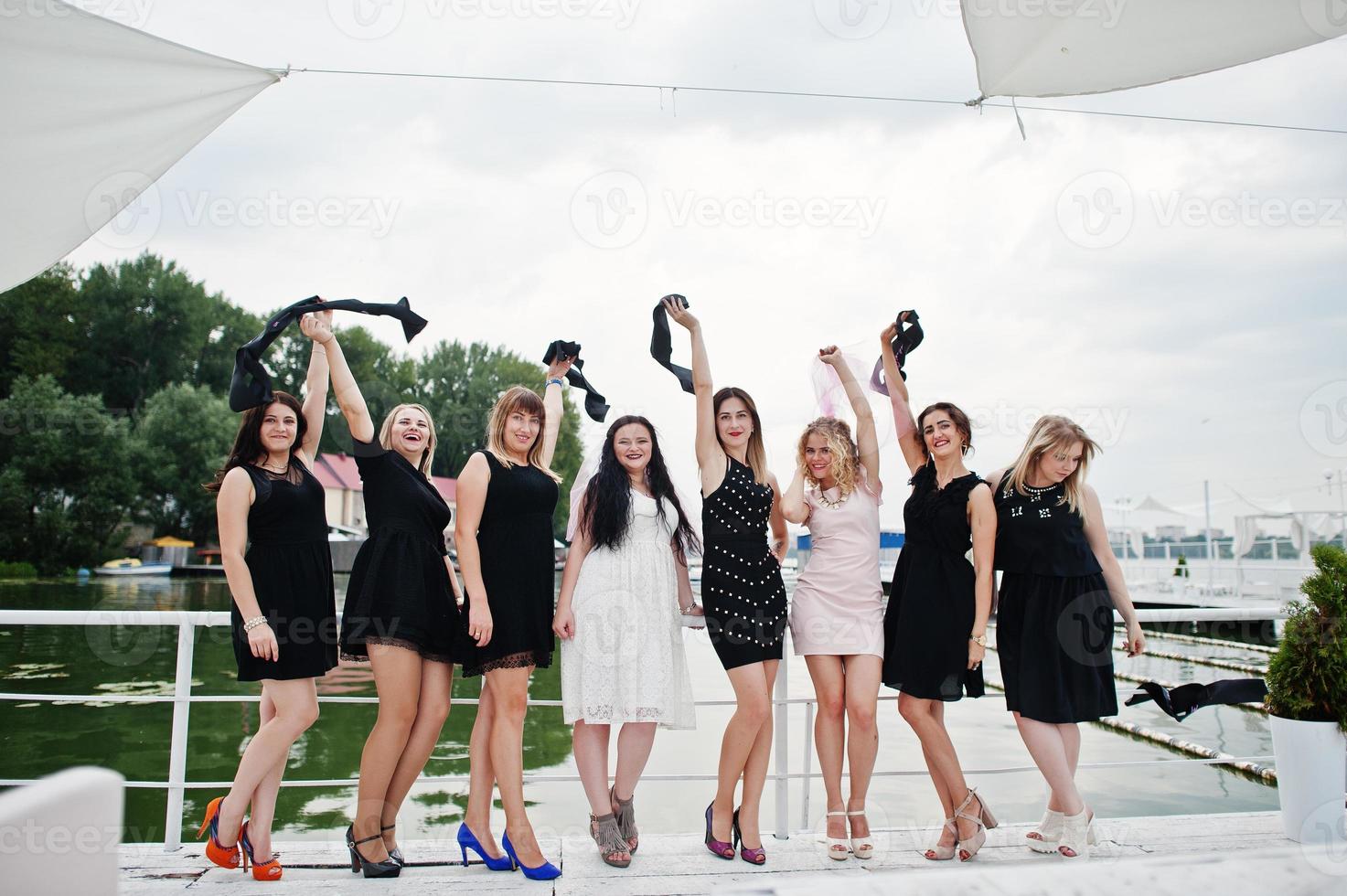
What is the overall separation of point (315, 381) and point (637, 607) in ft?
4.81

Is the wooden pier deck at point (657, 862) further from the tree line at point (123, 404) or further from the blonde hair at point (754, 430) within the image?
the tree line at point (123, 404)

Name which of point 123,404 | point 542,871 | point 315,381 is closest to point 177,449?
point 123,404

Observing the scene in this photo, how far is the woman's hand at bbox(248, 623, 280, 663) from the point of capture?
279 cm

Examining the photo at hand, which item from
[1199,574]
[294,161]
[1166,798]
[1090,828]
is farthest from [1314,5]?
[1199,574]

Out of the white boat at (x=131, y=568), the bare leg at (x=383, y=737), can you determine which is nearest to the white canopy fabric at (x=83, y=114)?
the bare leg at (x=383, y=737)

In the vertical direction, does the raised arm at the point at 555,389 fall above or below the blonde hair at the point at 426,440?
above

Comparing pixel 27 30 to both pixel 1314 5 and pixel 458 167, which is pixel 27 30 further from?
pixel 458 167

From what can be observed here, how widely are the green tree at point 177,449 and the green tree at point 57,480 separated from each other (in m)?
1.29

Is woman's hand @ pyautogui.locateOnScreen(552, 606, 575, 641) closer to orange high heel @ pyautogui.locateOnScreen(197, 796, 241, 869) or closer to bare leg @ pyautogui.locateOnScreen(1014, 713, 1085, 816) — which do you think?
orange high heel @ pyautogui.locateOnScreen(197, 796, 241, 869)

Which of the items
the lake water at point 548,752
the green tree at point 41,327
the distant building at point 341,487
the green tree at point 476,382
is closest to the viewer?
the lake water at point 548,752

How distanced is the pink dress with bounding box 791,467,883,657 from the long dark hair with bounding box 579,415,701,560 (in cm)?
48

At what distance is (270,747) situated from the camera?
284cm

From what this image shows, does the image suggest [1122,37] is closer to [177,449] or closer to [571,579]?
[571,579]

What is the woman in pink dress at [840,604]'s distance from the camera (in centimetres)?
→ 316
